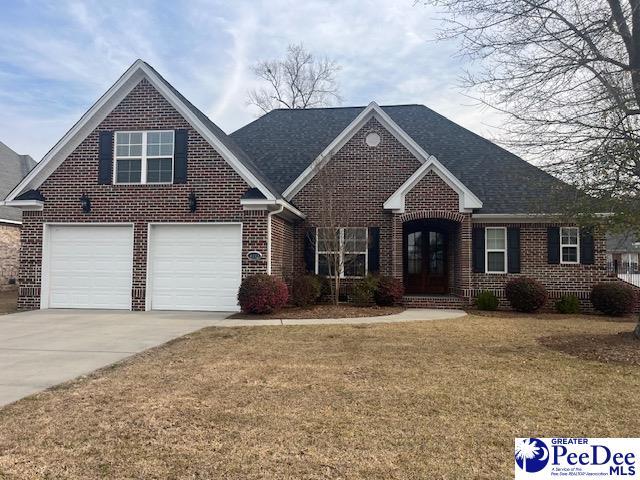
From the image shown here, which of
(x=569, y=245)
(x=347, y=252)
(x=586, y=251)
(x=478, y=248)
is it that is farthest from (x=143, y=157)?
(x=586, y=251)

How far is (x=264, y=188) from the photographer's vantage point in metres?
13.3

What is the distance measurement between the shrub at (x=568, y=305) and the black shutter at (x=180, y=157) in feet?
40.0

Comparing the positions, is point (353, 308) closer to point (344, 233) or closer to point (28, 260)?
point (344, 233)

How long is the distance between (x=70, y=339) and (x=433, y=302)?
10440 mm

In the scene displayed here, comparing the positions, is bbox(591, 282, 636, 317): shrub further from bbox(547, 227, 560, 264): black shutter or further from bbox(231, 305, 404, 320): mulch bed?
bbox(231, 305, 404, 320): mulch bed

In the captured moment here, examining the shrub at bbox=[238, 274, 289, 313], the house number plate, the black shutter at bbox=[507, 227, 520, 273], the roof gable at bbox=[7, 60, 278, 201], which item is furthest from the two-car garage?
the black shutter at bbox=[507, 227, 520, 273]

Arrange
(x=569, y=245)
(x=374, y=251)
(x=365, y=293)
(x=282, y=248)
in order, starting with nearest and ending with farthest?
(x=365, y=293)
(x=282, y=248)
(x=569, y=245)
(x=374, y=251)

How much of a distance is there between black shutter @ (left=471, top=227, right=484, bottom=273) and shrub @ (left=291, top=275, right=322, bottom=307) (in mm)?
5512

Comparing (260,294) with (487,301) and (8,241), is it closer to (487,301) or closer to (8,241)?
(487,301)

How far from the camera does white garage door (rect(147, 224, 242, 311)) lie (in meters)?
13.7

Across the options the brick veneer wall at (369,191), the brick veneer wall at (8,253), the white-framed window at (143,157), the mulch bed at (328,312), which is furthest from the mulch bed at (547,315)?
the brick veneer wall at (8,253)

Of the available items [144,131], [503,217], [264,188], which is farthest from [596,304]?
[144,131]

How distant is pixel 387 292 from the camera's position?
1477cm

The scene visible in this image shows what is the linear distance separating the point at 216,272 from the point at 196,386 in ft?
26.8
